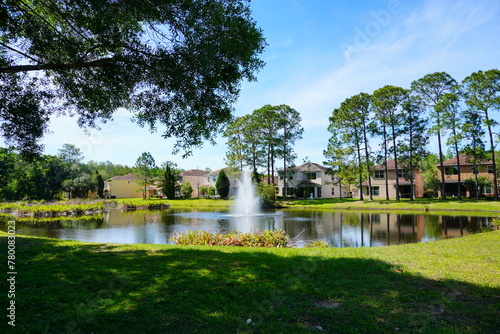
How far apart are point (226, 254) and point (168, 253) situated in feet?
4.86

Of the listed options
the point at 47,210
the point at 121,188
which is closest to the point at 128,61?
the point at 47,210

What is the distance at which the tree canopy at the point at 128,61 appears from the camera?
7367mm

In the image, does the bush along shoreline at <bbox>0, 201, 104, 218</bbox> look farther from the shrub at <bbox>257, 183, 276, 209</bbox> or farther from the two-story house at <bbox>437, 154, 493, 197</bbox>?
the two-story house at <bbox>437, 154, 493, 197</bbox>

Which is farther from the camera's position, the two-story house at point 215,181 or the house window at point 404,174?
the two-story house at point 215,181

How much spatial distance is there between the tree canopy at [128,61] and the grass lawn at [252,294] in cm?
397

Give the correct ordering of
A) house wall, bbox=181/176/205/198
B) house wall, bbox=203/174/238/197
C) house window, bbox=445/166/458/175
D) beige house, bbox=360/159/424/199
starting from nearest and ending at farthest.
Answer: house window, bbox=445/166/458/175
beige house, bbox=360/159/424/199
house wall, bbox=203/174/238/197
house wall, bbox=181/176/205/198

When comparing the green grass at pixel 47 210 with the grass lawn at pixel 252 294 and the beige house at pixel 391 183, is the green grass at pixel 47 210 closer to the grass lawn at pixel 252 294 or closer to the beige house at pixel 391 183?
the grass lawn at pixel 252 294

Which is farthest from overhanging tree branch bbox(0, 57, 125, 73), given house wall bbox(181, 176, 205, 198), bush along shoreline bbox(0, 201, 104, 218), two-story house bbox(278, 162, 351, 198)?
house wall bbox(181, 176, 205, 198)

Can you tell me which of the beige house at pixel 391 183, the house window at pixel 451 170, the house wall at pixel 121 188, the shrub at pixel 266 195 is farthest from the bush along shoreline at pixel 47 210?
the house window at pixel 451 170

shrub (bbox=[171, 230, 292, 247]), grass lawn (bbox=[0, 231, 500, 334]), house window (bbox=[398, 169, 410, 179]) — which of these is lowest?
shrub (bbox=[171, 230, 292, 247])

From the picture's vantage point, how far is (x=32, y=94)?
9.12m

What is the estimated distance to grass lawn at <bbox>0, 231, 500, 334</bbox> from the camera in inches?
151

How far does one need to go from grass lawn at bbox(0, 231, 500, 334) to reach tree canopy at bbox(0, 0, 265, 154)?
13.0ft

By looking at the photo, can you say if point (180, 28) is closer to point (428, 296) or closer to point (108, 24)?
point (108, 24)
